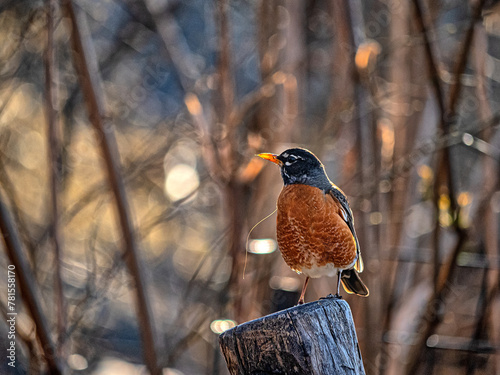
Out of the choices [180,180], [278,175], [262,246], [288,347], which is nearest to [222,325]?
[262,246]

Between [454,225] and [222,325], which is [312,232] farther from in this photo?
[222,325]

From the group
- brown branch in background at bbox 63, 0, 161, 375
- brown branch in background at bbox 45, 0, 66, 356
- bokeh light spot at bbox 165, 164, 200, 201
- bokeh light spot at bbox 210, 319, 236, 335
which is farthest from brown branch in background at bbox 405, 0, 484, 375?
bokeh light spot at bbox 165, 164, 200, 201

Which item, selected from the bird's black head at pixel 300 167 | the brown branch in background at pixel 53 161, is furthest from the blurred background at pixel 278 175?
the bird's black head at pixel 300 167

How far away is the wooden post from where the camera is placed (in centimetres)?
168

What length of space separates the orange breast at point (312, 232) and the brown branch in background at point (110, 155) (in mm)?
982

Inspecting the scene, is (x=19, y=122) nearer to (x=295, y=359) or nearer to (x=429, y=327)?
(x=429, y=327)

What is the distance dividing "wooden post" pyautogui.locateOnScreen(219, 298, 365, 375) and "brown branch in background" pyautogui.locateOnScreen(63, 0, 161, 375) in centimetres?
167

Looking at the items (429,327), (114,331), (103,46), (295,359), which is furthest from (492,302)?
(103,46)

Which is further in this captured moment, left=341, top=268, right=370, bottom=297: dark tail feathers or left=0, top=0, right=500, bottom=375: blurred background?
left=0, top=0, right=500, bottom=375: blurred background

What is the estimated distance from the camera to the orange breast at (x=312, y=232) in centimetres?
268

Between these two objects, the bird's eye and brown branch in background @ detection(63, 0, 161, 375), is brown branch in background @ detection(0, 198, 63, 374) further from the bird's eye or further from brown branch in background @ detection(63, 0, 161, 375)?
the bird's eye

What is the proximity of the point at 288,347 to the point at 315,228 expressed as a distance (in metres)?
1.04

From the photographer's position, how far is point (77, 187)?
756 centimetres

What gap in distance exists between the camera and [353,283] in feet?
10.2
